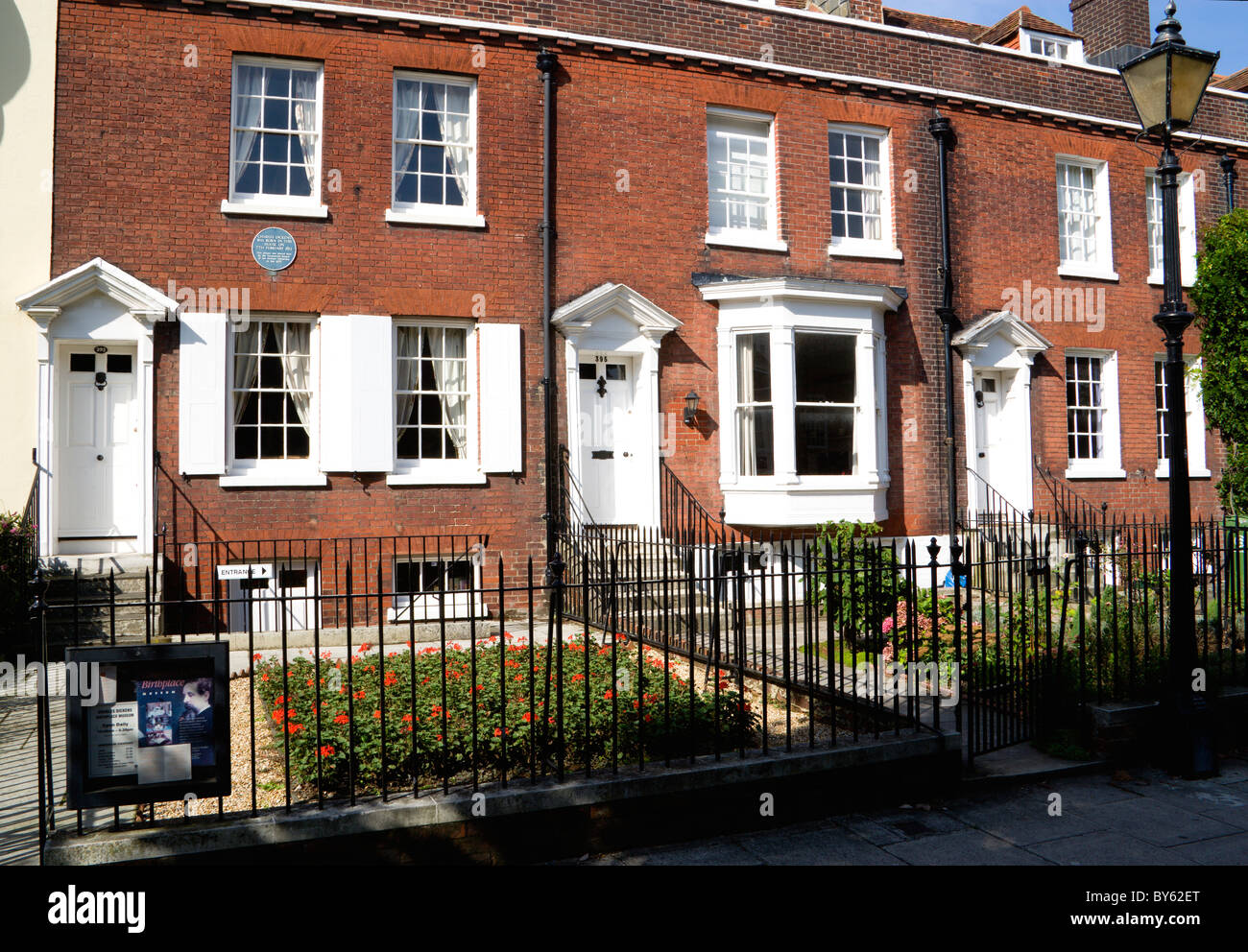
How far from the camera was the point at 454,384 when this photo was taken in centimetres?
1301

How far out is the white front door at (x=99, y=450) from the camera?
11477 millimetres

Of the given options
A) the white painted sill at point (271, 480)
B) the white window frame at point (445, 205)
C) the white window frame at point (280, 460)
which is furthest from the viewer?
the white window frame at point (445, 205)

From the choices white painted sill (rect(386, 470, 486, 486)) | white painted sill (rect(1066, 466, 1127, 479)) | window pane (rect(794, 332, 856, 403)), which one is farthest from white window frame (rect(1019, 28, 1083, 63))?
white painted sill (rect(386, 470, 486, 486))

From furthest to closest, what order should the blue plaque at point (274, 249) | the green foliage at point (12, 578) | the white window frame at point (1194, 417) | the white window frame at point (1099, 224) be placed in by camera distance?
1. the white window frame at point (1194, 417)
2. the white window frame at point (1099, 224)
3. the blue plaque at point (274, 249)
4. the green foliage at point (12, 578)

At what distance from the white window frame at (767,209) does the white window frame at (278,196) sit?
5478 mm

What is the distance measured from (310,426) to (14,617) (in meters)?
3.94

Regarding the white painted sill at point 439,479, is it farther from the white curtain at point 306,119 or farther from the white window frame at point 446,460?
the white curtain at point 306,119

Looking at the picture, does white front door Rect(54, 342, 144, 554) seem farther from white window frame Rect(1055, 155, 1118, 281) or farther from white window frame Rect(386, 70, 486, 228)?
white window frame Rect(1055, 155, 1118, 281)

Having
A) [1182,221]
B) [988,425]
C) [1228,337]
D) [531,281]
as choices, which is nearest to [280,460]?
[531,281]

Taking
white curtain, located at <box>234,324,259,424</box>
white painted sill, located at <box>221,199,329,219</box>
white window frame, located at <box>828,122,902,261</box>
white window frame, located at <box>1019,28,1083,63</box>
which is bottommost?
white curtain, located at <box>234,324,259,424</box>

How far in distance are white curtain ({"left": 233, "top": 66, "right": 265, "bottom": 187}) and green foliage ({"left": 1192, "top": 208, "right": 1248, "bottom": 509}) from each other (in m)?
15.8

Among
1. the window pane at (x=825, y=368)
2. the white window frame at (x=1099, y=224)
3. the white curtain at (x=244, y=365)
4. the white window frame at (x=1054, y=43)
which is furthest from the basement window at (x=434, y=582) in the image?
the white window frame at (x=1054, y=43)

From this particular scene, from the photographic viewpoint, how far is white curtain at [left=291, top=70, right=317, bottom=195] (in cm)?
1248

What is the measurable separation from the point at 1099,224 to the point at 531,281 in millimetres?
10706
